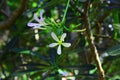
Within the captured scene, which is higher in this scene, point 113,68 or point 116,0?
point 116,0

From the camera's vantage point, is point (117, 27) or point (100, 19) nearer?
point (117, 27)

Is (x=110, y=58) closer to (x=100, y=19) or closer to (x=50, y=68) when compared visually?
(x=100, y=19)

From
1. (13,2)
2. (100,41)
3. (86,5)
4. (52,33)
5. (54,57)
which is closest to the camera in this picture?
(52,33)

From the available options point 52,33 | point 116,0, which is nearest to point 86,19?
point 52,33

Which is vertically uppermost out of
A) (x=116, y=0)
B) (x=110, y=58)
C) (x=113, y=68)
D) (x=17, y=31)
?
(x=116, y=0)

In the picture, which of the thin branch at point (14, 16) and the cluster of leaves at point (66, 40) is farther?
the thin branch at point (14, 16)

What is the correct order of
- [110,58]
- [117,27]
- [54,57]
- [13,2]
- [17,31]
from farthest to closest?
[13,2], [17,31], [110,58], [54,57], [117,27]

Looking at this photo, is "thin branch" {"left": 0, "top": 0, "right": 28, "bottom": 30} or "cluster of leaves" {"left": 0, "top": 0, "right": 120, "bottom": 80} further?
"thin branch" {"left": 0, "top": 0, "right": 28, "bottom": 30}

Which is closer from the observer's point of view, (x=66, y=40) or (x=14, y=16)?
(x=66, y=40)
